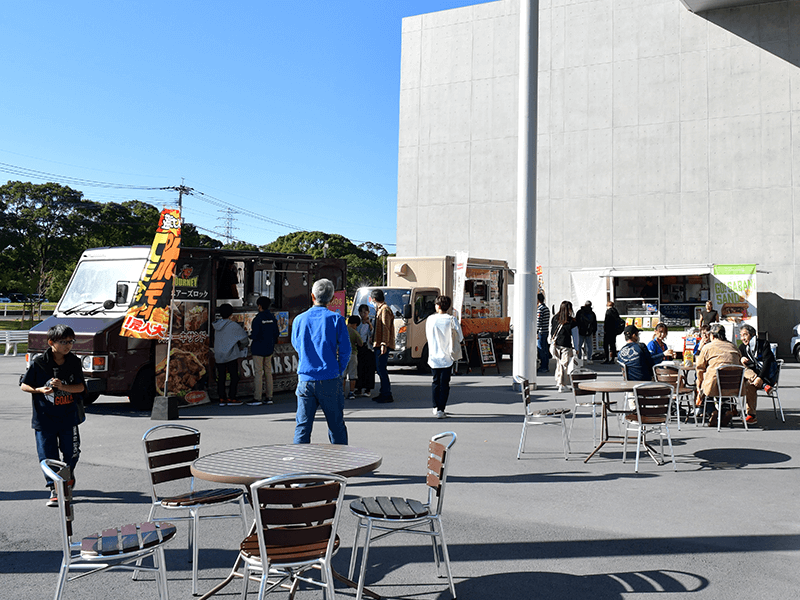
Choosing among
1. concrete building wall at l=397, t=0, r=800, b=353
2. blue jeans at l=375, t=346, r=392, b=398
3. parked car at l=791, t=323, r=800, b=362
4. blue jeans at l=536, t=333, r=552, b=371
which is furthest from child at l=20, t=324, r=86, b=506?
concrete building wall at l=397, t=0, r=800, b=353

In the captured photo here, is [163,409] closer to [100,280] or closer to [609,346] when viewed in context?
[100,280]

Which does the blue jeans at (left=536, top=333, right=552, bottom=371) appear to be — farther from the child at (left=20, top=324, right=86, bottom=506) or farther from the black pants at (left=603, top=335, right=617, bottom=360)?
the child at (left=20, top=324, right=86, bottom=506)

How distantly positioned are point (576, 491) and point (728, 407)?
4.82 m

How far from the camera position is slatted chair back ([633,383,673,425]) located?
24.3 ft

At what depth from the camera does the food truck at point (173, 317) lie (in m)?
10.9

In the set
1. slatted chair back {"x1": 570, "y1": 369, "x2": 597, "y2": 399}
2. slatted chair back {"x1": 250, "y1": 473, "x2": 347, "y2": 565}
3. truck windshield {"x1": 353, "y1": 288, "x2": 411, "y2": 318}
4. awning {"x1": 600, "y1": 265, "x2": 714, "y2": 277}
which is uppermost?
awning {"x1": 600, "y1": 265, "x2": 714, "y2": 277}

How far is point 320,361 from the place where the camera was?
6.37 metres

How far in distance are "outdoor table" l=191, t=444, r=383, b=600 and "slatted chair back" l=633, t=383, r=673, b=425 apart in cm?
392

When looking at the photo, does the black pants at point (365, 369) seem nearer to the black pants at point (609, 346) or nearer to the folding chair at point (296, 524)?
the black pants at point (609, 346)

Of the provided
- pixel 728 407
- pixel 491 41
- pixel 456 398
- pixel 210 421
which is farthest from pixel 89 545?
pixel 491 41

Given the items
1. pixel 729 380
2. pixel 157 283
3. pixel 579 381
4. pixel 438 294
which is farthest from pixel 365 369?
pixel 729 380

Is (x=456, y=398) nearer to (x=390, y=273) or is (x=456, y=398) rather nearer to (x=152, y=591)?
(x=390, y=273)

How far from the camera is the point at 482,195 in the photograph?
1112 inches

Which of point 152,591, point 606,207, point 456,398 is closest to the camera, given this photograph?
point 152,591
